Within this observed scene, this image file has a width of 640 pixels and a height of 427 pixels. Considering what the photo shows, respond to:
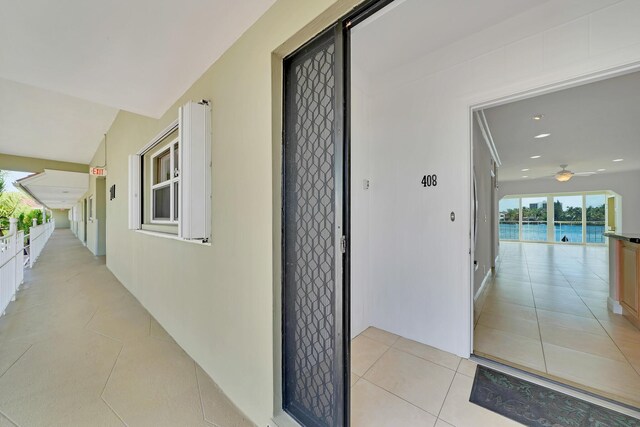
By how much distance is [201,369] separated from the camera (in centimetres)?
199

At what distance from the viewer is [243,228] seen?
4.91 feet

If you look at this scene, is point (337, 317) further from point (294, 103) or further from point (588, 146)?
point (588, 146)

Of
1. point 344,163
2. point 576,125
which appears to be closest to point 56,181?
point 344,163

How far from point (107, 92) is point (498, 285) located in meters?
5.82

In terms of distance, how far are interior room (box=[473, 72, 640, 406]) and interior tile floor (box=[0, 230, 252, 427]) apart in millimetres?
2437

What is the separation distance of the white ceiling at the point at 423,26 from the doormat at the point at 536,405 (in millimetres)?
2571

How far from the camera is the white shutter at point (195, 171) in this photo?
1748mm

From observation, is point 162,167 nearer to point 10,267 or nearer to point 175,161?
point 175,161

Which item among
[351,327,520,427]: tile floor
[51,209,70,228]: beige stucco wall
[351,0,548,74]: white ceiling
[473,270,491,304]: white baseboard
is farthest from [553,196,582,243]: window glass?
[51,209,70,228]: beige stucco wall

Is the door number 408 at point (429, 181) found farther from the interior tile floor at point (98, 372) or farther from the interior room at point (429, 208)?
the interior tile floor at point (98, 372)

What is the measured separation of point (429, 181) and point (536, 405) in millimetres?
1734

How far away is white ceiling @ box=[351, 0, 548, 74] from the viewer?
1689mm

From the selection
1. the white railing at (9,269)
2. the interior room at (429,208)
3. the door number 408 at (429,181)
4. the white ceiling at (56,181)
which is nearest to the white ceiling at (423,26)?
the interior room at (429,208)

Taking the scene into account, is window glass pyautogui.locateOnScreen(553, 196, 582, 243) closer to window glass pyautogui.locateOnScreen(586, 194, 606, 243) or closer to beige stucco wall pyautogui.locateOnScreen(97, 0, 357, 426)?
window glass pyautogui.locateOnScreen(586, 194, 606, 243)
